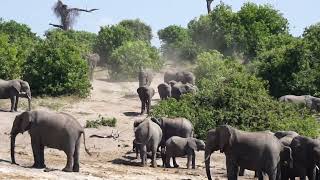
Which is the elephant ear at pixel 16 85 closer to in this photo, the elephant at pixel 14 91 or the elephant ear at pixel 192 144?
the elephant at pixel 14 91

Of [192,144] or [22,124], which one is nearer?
[22,124]

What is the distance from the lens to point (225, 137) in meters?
17.1

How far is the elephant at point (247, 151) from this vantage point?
56.4ft

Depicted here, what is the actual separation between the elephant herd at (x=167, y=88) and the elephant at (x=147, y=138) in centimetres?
1189

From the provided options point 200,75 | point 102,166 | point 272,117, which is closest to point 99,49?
point 200,75

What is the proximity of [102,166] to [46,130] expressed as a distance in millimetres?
2489

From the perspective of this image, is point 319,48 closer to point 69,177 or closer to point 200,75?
point 200,75

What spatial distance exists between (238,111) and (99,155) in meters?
6.81

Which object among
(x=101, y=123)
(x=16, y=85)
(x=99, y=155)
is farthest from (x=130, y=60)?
(x=99, y=155)

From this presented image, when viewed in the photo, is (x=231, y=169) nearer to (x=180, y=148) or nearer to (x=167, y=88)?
(x=180, y=148)

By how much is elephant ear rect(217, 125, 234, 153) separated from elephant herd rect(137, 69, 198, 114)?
16937 millimetres

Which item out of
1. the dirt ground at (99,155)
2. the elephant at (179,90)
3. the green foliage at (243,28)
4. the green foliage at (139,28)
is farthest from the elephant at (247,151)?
the green foliage at (139,28)

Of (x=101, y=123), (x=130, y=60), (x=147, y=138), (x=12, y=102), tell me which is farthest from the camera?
(x=130, y=60)

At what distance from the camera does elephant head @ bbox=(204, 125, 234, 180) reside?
56.1 ft
